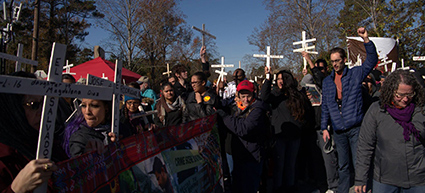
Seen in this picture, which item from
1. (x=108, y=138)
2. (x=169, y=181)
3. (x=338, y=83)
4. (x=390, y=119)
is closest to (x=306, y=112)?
(x=338, y=83)

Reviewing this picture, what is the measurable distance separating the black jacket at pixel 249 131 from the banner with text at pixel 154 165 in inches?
10.0

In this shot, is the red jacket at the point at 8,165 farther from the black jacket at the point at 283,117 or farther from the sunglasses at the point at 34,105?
the black jacket at the point at 283,117

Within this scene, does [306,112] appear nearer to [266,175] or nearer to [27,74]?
[266,175]

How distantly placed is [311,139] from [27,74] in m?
5.16

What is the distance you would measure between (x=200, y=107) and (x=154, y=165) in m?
1.87

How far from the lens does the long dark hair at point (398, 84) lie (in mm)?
3129

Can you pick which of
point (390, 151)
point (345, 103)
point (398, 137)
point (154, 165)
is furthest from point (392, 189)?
point (154, 165)

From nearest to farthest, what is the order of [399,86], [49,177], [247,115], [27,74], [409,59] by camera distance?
[49,177], [27,74], [399,86], [247,115], [409,59]

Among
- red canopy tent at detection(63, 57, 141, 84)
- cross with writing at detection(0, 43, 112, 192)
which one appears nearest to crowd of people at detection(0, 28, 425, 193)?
cross with writing at detection(0, 43, 112, 192)

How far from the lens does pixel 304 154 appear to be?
6230 millimetres

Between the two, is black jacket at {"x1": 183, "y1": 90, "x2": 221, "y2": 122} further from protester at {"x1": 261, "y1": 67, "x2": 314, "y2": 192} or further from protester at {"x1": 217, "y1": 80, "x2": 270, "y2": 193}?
protester at {"x1": 261, "y1": 67, "x2": 314, "y2": 192}

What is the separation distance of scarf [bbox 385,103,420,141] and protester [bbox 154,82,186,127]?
273cm

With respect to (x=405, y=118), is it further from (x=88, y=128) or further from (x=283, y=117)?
(x=88, y=128)

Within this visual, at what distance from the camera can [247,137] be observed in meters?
4.26
